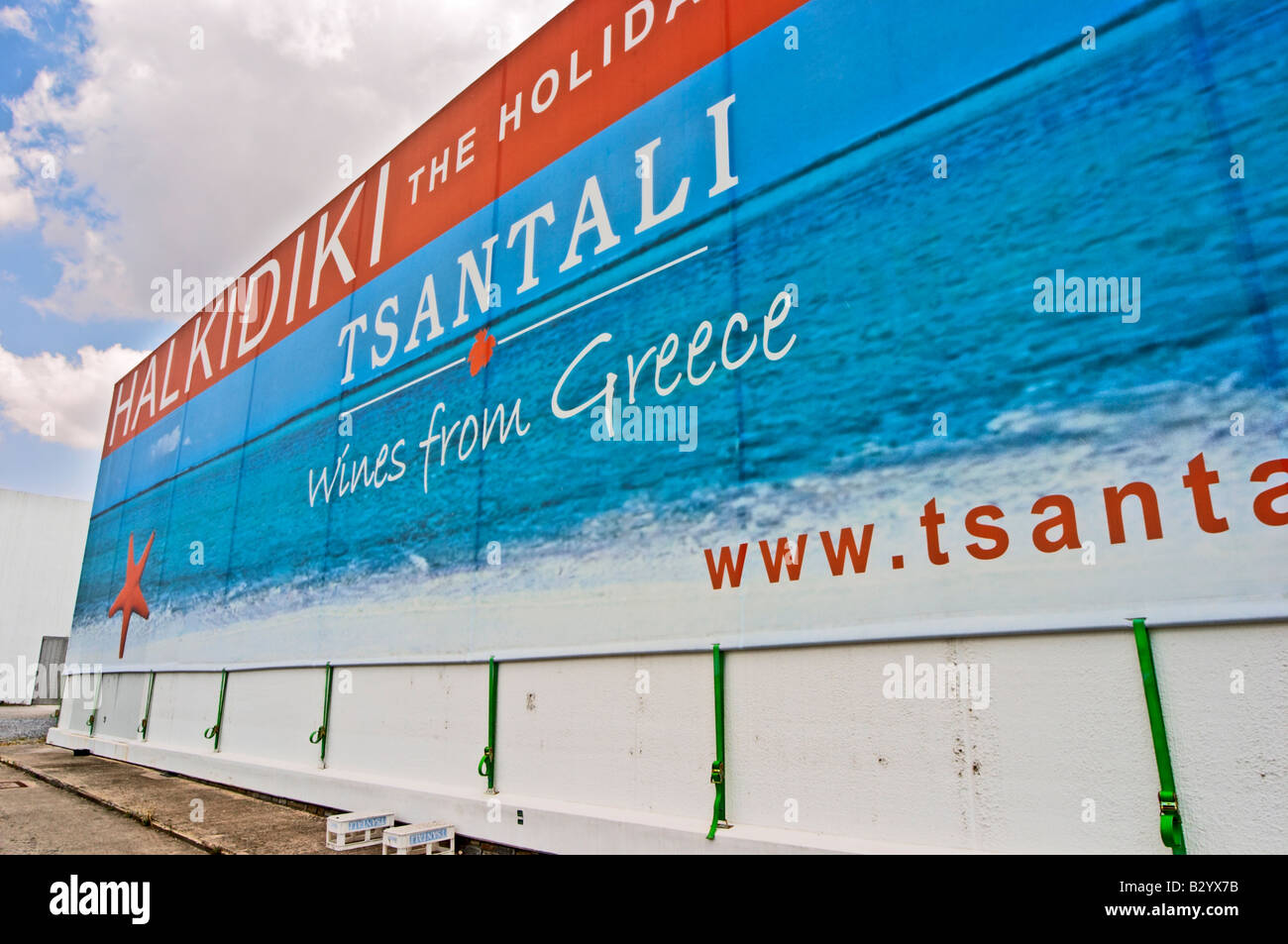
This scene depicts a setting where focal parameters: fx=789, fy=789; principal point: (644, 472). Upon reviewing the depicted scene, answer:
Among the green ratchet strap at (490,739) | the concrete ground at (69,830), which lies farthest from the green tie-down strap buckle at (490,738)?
the concrete ground at (69,830)

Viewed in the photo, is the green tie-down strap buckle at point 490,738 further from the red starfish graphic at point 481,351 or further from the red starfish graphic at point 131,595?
the red starfish graphic at point 131,595

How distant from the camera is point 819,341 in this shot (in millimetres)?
4523

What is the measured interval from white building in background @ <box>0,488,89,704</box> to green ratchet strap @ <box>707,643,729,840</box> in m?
30.3

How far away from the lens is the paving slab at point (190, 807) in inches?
245

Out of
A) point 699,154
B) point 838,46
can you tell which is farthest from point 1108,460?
point 699,154

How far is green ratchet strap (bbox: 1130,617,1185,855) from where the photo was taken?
117 inches

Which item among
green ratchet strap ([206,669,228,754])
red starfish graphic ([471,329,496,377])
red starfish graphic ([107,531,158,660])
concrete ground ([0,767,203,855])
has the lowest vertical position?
concrete ground ([0,767,203,855])

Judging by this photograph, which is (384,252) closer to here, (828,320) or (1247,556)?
(828,320)

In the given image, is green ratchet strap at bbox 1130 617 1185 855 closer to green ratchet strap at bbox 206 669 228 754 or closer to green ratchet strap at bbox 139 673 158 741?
green ratchet strap at bbox 206 669 228 754

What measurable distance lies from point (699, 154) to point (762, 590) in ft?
10.1

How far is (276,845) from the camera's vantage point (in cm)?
609

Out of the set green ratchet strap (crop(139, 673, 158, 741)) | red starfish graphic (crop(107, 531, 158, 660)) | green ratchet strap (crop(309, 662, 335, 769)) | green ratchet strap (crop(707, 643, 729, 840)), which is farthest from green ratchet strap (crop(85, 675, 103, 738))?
green ratchet strap (crop(707, 643, 729, 840))

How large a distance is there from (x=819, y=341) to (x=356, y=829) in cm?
502
